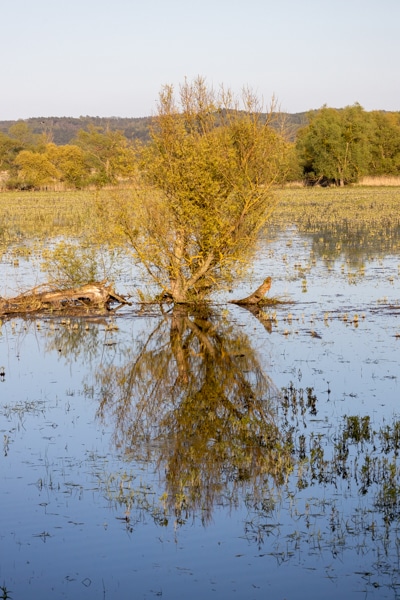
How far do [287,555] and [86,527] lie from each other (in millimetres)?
1975

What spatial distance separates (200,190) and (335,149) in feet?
234

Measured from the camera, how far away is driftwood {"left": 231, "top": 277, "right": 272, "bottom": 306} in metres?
22.0

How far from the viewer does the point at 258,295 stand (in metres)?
22.0

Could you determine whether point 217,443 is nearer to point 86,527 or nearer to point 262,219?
point 86,527

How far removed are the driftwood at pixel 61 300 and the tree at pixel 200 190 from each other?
4.39 feet

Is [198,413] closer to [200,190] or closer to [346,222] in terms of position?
[200,190]

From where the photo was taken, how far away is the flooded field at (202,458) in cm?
781

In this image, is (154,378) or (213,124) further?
(213,124)

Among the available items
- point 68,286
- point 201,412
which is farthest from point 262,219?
point 201,412

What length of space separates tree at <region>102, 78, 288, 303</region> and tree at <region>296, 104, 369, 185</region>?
229 feet

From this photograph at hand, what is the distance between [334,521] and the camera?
8664 millimetres

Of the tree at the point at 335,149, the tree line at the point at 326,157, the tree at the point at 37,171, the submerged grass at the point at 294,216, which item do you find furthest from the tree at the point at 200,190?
the tree at the point at 37,171

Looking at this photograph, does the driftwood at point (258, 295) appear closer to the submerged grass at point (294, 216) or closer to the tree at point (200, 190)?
the tree at point (200, 190)

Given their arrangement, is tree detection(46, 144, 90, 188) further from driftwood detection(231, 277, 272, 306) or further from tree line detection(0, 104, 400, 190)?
driftwood detection(231, 277, 272, 306)
